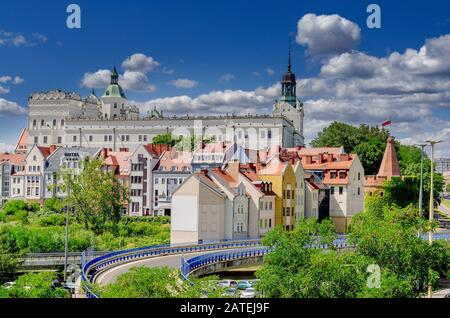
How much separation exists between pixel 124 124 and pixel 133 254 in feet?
294

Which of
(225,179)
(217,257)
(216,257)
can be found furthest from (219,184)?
(216,257)

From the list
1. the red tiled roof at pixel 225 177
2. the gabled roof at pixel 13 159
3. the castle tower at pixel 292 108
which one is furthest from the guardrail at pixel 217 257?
the castle tower at pixel 292 108

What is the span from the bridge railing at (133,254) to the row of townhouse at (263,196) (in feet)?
17.3

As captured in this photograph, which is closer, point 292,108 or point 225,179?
point 225,179

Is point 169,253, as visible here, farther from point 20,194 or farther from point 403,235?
point 20,194

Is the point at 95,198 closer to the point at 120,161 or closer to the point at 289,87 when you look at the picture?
the point at 120,161

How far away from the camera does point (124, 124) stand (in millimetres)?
132250

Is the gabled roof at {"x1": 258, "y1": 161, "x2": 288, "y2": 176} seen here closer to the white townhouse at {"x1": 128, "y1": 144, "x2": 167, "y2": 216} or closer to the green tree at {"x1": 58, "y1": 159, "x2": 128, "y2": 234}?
the green tree at {"x1": 58, "y1": 159, "x2": 128, "y2": 234}

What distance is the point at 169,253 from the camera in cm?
4825

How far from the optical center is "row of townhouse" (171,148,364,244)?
59.6 meters

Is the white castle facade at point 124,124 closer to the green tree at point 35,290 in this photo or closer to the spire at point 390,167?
the spire at point 390,167

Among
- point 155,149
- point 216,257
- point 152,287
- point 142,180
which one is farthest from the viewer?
point 155,149

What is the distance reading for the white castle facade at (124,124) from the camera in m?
124
